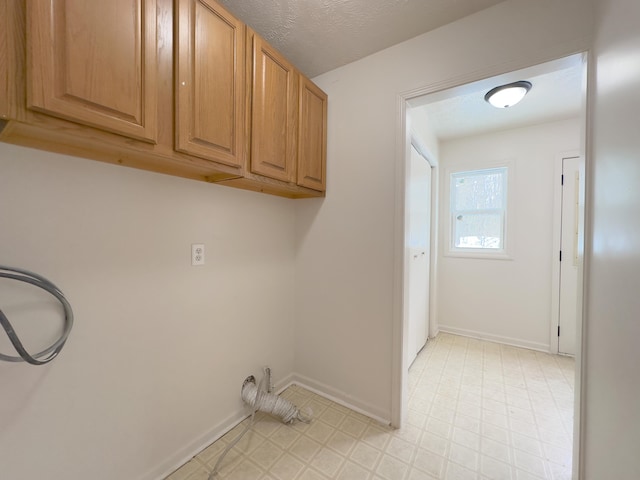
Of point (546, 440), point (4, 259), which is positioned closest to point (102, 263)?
point (4, 259)

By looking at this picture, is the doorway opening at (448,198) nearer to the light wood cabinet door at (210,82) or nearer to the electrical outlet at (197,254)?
the light wood cabinet door at (210,82)

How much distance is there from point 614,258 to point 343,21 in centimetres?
168

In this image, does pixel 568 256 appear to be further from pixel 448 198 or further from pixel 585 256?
pixel 585 256

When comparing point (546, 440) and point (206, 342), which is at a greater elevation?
point (206, 342)

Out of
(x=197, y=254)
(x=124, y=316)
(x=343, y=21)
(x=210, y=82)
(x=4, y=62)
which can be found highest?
(x=343, y=21)

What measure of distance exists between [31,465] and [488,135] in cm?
420

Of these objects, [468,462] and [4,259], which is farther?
[468,462]

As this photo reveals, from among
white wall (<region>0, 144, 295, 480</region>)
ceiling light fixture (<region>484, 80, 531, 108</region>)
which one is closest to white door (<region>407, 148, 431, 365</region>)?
ceiling light fixture (<region>484, 80, 531, 108</region>)

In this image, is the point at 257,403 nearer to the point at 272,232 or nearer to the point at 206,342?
the point at 206,342

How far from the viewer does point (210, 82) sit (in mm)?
1073

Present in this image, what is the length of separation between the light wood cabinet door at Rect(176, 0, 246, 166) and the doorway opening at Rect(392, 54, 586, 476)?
1007 mm

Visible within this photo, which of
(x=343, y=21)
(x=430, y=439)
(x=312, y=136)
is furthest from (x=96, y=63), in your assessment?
(x=430, y=439)

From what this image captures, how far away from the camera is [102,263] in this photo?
40.7 inches

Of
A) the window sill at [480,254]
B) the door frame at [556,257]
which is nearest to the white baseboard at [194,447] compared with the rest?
the window sill at [480,254]
